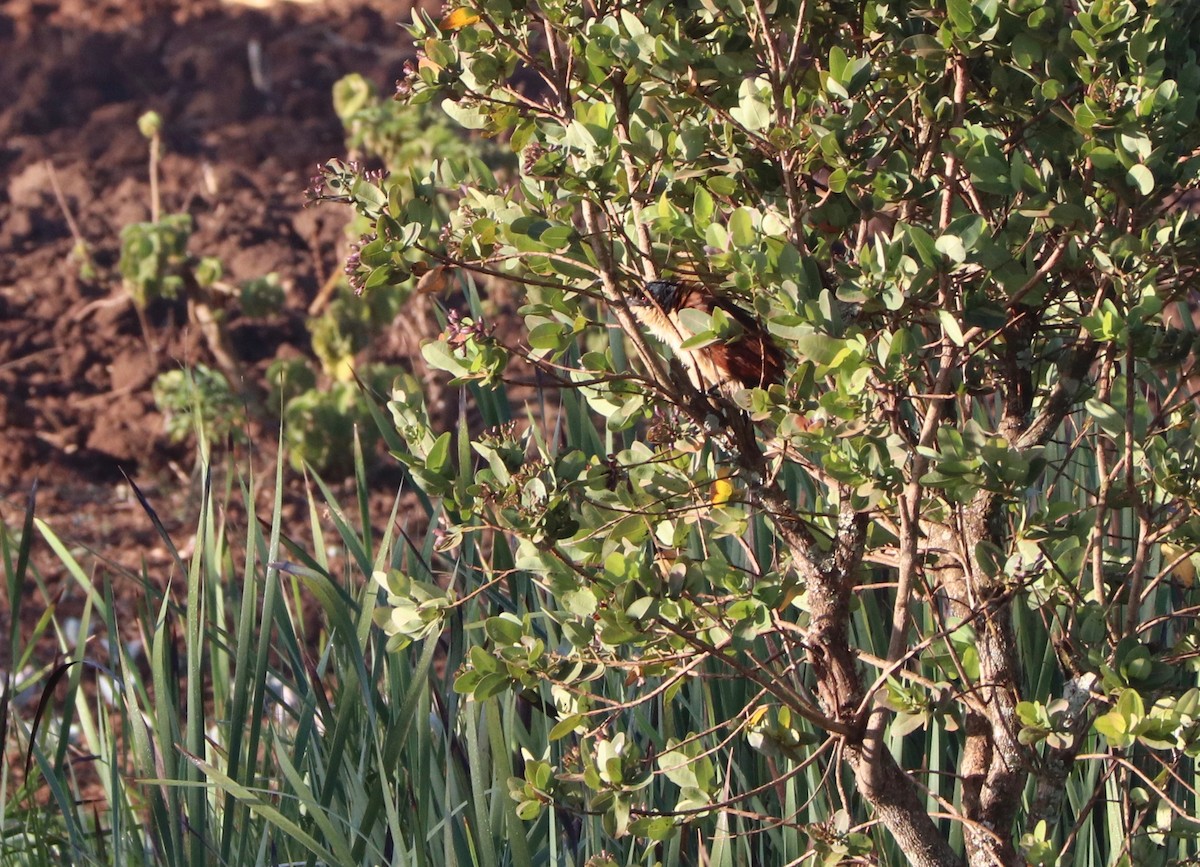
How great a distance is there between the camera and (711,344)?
4.13 ft

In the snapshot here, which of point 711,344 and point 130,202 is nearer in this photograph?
point 711,344

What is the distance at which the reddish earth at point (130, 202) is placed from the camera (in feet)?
14.7

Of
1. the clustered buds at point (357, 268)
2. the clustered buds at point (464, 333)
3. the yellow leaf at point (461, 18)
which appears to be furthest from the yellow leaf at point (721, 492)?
the yellow leaf at point (461, 18)

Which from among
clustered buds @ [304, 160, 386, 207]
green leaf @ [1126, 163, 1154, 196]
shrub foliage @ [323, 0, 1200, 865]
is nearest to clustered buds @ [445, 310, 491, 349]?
shrub foliage @ [323, 0, 1200, 865]

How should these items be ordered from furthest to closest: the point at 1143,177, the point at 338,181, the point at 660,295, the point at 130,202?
the point at 130,202 < the point at 660,295 < the point at 338,181 < the point at 1143,177

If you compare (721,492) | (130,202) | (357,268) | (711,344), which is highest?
(357,268)

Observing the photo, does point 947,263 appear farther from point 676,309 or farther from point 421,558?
point 421,558

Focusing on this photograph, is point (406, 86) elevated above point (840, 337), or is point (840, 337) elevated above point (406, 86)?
point (406, 86)

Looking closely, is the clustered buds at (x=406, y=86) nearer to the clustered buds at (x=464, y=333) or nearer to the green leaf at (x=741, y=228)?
the clustered buds at (x=464, y=333)

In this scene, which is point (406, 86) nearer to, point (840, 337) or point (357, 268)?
point (357, 268)

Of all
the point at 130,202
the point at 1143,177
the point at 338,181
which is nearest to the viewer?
the point at 1143,177

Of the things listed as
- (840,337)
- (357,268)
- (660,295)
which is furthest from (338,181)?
(840,337)

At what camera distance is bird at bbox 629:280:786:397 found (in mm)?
1324

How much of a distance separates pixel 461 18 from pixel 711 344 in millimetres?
383
